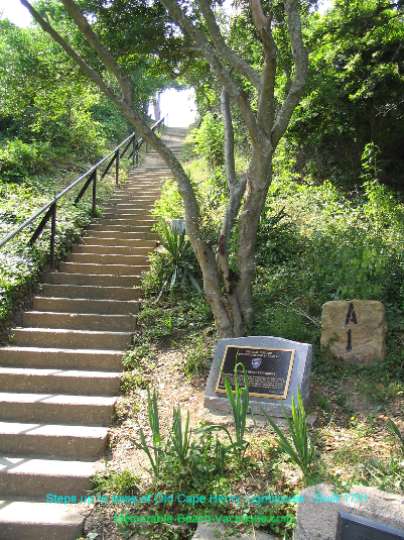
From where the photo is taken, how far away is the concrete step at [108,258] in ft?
27.9

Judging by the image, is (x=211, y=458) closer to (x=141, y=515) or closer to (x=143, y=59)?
(x=141, y=515)

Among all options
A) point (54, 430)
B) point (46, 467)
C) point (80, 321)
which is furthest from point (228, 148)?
point (46, 467)

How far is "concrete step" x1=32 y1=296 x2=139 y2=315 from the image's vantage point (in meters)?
7.16

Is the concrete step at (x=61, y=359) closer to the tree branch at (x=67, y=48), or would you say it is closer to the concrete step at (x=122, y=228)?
the tree branch at (x=67, y=48)

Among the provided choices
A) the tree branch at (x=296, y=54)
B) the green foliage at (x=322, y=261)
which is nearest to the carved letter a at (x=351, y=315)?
the green foliage at (x=322, y=261)

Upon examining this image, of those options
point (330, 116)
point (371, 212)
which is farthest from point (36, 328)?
point (330, 116)

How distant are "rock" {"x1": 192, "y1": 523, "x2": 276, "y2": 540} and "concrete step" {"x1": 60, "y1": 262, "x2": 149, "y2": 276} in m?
4.97

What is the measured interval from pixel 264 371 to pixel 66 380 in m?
2.14

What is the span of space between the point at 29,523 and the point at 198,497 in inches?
51.6

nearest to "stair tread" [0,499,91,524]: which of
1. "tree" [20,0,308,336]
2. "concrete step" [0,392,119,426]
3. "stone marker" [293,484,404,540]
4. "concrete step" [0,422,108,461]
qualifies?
"concrete step" [0,422,108,461]

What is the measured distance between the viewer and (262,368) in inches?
197

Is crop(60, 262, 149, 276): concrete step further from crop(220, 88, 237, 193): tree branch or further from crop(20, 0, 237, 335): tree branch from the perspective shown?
crop(20, 0, 237, 335): tree branch

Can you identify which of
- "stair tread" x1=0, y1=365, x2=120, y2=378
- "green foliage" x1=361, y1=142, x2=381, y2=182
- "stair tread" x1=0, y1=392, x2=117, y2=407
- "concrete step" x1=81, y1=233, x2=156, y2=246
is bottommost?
"stair tread" x1=0, y1=392, x2=117, y2=407

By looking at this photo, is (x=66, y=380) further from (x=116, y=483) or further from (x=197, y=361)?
(x=116, y=483)
